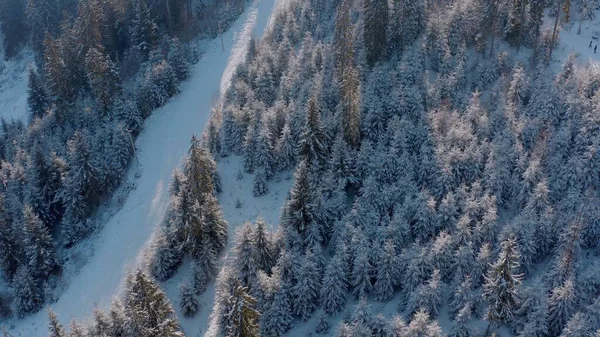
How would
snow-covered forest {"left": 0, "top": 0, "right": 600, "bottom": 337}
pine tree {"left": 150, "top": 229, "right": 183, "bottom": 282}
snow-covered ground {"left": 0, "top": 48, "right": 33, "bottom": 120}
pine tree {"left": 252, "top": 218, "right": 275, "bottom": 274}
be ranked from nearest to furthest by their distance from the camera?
snow-covered forest {"left": 0, "top": 0, "right": 600, "bottom": 337} < pine tree {"left": 252, "top": 218, "right": 275, "bottom": 274} < pine tree {"left": 150, "top": 229, "right": 183, "bottom": 282} < snow-covered ground {"left": 0, "top": 48, "right": 33, "bottom": 120}

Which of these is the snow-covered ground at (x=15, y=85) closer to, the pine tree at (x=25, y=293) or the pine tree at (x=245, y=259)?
the pine tree at (x=25, y=293)

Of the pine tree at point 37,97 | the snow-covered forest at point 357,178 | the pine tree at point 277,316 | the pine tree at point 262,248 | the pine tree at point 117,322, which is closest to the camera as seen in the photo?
the snow-covered forest at point 357,178

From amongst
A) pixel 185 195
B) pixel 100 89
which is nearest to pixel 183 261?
pixel 185 195

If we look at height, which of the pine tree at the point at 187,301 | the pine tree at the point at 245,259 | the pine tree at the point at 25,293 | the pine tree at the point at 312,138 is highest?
the pine tree at the point at 312,138

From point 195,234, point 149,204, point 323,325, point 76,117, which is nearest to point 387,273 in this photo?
point 323,325

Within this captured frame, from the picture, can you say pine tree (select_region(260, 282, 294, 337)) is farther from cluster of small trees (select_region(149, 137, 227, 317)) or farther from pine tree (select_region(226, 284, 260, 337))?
cluster of small trees (select_region(149, 137, 227, 317))

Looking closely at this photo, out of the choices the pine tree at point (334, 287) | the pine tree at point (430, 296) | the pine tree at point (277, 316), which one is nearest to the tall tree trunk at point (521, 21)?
the pine tree at point (430, 296)

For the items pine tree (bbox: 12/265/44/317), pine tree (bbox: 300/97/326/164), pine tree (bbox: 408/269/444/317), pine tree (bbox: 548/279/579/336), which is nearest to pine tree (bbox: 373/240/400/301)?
pine tree (bbox: 408/269/444/317)
